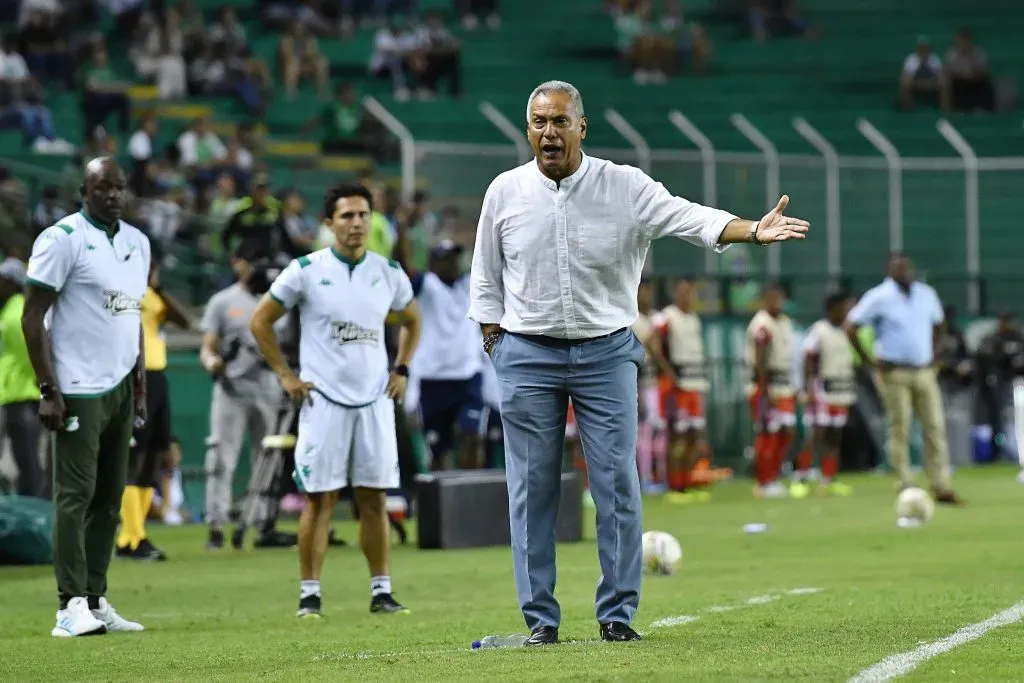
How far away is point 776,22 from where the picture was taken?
3856 cm

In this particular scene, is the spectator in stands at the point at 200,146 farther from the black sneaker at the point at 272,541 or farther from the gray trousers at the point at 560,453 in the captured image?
the gray trousers at the point at 560,453

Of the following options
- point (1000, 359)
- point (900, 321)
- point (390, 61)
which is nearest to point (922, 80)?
point (1000, 359)

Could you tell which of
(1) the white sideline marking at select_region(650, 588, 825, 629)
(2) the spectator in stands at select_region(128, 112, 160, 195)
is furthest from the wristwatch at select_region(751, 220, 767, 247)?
(2) the spectator in stands at select_region(128, 112, 160, 195)

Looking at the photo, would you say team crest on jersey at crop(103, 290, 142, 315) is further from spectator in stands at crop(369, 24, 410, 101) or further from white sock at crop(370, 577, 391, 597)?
spectator in stands at crop(369, 24, 410, 101)

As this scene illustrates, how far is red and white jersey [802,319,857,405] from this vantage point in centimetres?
2309

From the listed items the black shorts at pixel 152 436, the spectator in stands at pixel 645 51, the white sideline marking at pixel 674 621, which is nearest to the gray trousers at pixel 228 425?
the black shorts at pixel 152 436

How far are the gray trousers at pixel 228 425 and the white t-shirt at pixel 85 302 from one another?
628cm

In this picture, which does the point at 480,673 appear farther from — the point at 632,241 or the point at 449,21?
the point at 449,21

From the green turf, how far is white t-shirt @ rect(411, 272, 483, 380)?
5.84 ft

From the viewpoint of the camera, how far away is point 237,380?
54.6 ft

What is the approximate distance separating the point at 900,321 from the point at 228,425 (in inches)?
276

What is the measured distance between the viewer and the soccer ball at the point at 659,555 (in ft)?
42.7

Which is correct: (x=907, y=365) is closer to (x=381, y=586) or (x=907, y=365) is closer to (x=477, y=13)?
(x=381, y=586)

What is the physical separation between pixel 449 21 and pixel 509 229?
29.8 metres
